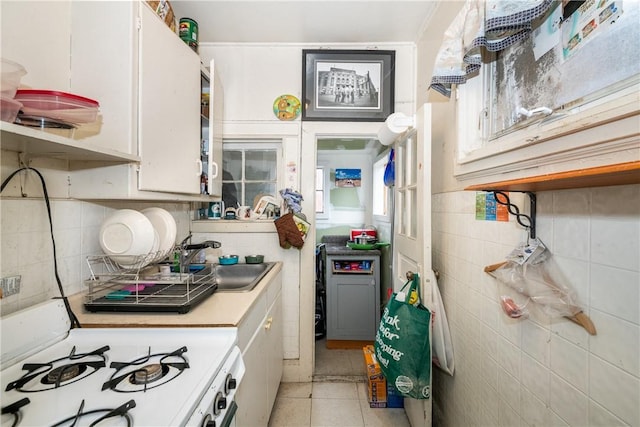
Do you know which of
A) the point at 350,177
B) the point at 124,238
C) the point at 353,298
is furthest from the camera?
the point at 350,177

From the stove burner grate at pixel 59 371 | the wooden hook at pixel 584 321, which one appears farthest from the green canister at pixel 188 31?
the wooden hook at pixel 584 321

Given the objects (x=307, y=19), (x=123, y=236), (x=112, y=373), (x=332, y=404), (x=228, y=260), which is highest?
(x=307, y=19)

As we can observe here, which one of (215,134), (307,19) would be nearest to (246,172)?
(215,134)

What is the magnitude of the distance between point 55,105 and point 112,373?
80 cm

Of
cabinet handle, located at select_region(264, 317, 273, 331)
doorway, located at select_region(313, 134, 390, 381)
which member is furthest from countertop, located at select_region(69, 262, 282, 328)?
doorway, located at select_region(313, 134, 390, 381)

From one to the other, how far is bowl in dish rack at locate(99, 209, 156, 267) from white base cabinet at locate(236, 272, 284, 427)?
21.2 inches

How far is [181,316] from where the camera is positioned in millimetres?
1056

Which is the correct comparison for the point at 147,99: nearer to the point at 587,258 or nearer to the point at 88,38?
the point at 88,38

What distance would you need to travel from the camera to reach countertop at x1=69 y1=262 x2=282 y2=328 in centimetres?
100

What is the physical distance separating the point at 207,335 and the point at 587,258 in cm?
118

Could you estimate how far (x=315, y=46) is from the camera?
6.86ft

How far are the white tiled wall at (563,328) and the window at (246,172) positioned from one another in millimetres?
1463

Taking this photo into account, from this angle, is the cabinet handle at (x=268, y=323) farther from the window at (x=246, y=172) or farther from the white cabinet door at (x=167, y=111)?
the window at (x=246, y=172)

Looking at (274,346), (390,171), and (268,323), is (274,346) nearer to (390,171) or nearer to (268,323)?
(268,323)
